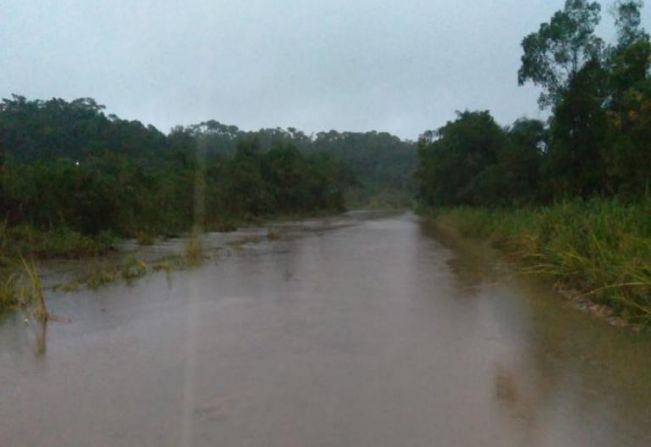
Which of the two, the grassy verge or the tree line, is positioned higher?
the tree line

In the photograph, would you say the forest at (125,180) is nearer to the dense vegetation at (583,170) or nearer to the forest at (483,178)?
the forest at (483,178)

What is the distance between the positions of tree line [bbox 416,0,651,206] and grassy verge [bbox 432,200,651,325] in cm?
268

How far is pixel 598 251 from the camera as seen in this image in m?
9.45

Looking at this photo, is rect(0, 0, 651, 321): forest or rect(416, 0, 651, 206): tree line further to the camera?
rect(416, 0, 651, 206): tree line

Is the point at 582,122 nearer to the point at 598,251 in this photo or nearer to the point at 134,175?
the point at 598,251

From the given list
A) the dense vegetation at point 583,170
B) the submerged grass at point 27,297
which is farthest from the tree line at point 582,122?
the submerged grass at point 27,297

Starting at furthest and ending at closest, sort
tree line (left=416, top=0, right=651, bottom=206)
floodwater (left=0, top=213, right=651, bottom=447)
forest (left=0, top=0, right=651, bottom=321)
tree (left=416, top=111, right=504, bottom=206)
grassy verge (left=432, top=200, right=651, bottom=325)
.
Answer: tree (left=416, top=111, right=504, bottom=206)
tree line (left=416, top=0, right=651, bottom=206)
forest (left=0, top=0, right=651, bottom=321)
grassy verge (left=432, top=200, right=651, bottom=325)
floodwater (left=0, top=213, right=651, bottom=447)

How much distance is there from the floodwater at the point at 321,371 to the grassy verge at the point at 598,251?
1.42 ft

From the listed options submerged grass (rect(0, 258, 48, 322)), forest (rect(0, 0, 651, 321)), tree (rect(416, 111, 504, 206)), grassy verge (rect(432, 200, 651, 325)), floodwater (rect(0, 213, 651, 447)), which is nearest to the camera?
floodwater (rect(0, 213, 651, 447))

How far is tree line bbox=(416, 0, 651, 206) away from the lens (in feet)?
51.6

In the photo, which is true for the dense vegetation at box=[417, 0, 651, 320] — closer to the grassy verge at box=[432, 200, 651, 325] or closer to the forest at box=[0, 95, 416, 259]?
the grassy verge at box=[432, 200, 651, 325]

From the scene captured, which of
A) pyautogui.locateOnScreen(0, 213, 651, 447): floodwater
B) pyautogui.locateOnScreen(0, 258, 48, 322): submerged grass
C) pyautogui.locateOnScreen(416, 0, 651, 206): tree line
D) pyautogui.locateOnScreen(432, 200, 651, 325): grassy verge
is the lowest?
pyautogui.locateOnScreen(0, 213, 651, 447): floodwater

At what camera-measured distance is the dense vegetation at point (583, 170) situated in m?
9.18

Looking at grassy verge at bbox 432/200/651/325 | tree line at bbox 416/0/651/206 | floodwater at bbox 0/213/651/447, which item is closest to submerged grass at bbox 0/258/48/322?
floodwater at bbox 0/213/651/447
